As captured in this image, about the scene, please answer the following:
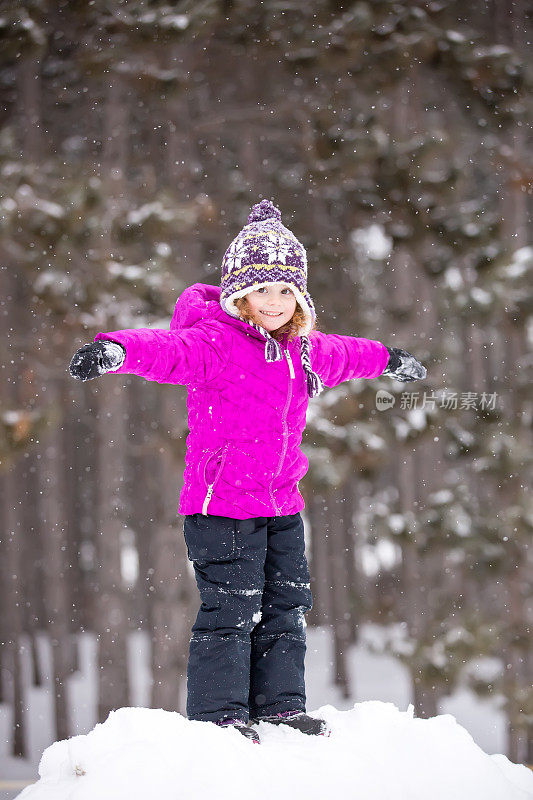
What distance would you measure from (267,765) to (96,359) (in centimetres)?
140

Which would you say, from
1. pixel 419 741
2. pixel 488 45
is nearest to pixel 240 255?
pixel 419 741

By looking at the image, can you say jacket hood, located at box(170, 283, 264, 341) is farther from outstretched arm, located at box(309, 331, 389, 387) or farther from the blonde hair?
outstretched arm, located at box(309, 331, 389, 387)

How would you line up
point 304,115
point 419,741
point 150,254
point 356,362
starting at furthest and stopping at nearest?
point 304,115 → point 150,254 → point 356,362 → point 419,741

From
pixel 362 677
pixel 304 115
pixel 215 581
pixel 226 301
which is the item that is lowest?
pixel 362 677

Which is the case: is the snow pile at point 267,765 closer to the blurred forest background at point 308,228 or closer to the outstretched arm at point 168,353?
the outstretched arm at point 168,353

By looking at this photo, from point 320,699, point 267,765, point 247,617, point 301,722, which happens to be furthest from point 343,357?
point 320,699

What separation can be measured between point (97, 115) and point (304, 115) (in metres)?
3.26

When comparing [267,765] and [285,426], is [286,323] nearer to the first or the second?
[285,426]

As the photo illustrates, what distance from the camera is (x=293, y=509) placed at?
10.2 feet

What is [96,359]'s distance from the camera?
246 centimetres

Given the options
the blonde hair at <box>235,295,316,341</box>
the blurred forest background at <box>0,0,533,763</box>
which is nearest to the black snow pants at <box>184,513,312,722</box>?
the blonde hair at <box>235,295,316,341</box>

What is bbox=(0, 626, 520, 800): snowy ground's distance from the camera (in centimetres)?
1347

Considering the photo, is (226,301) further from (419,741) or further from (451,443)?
(451,443)

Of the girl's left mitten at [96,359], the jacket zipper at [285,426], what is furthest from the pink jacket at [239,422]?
the girl's left mitten at [96,359]
